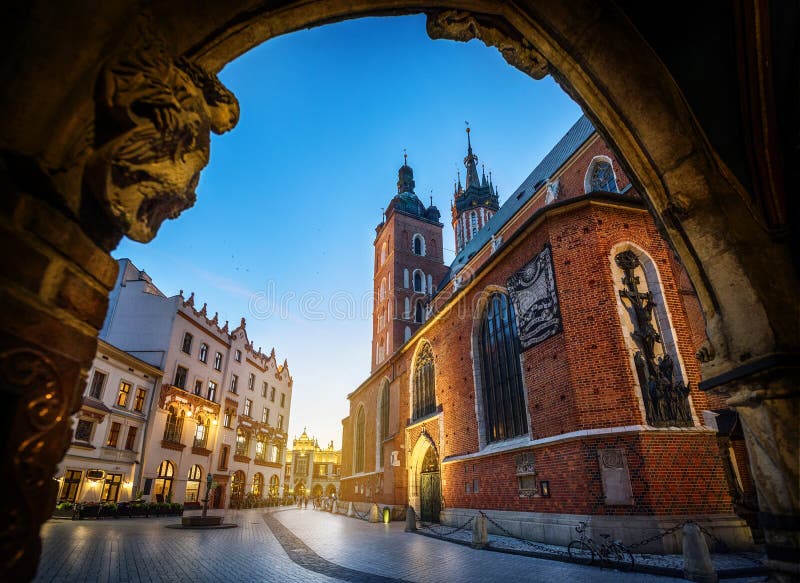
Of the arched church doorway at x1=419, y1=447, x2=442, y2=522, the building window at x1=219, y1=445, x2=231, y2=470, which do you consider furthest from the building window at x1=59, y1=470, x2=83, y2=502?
the arched church doorway at x1=419, y1=447, x2=442, y2=522

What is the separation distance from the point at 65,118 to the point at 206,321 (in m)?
31.0

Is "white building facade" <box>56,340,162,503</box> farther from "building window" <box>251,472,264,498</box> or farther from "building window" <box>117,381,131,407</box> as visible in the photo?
"building window" <box>251,472,264,498</box>

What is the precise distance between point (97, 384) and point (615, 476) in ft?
73.1

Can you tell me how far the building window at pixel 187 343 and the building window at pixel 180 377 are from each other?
1.23 meters

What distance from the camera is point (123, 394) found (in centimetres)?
2152

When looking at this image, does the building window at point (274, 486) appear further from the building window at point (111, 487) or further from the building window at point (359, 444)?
the building window at point (111, 487)

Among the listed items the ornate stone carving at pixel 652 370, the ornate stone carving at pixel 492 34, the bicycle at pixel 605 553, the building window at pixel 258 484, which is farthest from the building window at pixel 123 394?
the ornate stone carving at pixel 492 34

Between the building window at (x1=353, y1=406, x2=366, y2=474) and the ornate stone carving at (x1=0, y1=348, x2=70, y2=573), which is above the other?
the building window at (x1=353, y1=406, x2=366, y2=474)

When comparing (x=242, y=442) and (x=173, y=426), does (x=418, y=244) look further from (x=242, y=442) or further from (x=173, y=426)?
(x=173, y=426)

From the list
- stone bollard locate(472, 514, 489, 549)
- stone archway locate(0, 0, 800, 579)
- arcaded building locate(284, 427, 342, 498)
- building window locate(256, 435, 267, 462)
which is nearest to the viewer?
stone archway locate(0, 0, 800, 579)

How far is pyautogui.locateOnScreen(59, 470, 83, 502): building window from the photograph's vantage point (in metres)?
17.9

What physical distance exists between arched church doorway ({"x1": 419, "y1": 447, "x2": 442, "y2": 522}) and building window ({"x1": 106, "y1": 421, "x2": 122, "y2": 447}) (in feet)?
50.5

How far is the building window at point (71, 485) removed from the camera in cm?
1792

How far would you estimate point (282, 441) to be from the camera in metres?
41.0
